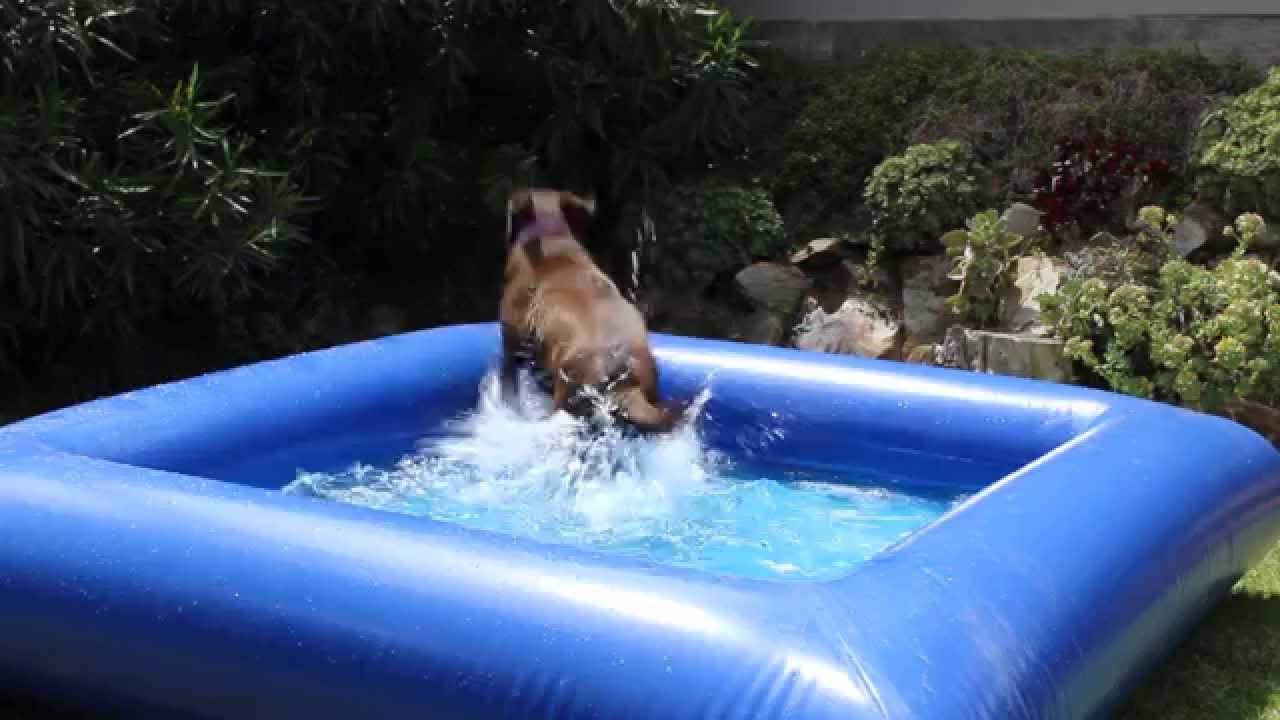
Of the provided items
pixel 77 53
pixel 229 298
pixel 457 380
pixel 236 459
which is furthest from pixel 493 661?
pixel 229 298

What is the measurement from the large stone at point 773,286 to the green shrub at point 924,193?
53 cm

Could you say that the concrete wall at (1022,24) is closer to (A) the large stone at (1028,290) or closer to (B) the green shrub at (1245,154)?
(B) the green shrub at (1245,154)

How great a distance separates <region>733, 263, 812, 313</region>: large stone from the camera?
779 cm

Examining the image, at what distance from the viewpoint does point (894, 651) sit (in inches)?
97.5

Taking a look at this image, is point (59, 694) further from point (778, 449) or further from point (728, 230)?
point (728, 230)

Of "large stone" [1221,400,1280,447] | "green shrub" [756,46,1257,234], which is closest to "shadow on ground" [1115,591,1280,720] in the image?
"large stone" [1221,400,1280,447]

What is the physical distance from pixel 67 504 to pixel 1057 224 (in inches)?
218

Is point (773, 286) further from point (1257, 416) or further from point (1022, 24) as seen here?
point (1257, 416)

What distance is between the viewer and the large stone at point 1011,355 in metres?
6.23

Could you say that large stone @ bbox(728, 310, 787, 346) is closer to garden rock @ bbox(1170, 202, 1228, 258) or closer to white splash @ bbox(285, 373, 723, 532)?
garden rock @ bbox(1170, 202, 1228, 258)

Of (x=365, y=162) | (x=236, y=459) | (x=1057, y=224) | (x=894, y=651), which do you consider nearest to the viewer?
(x=894, y=651)

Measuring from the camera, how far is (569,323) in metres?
4.67

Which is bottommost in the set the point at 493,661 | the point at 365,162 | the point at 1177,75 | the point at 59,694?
the point at 59,694

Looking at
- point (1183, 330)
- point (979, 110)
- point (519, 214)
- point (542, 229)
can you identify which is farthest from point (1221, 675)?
point (979, 110)
